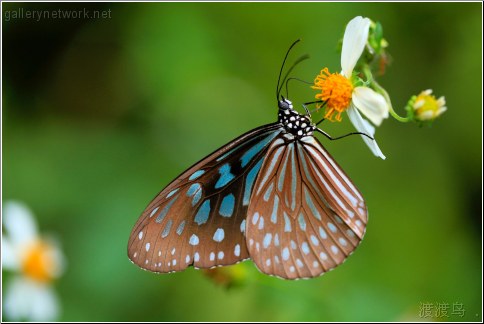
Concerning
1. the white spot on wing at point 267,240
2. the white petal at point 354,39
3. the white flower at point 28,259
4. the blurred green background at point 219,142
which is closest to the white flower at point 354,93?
the white petal at point 354,39

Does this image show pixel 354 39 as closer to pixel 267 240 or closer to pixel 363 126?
→ pixel 363 126

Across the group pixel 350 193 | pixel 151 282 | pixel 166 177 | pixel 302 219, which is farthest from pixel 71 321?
pixel 350 193

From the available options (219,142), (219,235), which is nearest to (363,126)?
(219,235)

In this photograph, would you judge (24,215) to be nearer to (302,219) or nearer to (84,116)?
(84,116)

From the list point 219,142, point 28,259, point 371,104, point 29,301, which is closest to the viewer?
point 371,104

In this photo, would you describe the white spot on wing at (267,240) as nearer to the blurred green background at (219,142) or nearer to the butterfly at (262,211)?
the butterfly at (262,211)
